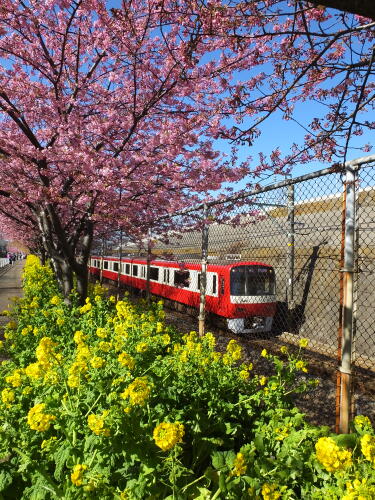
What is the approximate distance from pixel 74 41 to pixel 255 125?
204 inches

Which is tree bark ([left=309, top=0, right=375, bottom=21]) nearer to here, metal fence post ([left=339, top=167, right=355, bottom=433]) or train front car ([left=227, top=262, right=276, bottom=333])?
metal fence post ([left=339, top=167, right=355, bottom=433])

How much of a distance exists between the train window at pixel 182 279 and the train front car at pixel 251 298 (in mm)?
2069

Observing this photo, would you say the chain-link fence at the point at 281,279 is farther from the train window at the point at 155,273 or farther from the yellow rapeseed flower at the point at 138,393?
the yellow rapeseed flower at the point at 138,393

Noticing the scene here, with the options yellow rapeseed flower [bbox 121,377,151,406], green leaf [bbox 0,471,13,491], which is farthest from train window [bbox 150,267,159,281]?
yellow rapeseed flower [bbox 121,377,151,406]

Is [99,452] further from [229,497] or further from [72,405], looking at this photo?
[229,497]

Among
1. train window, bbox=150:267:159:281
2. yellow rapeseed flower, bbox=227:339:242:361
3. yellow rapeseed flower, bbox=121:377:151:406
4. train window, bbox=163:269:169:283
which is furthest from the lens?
train window, bbox=150:267:159:281

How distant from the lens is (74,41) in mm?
6398

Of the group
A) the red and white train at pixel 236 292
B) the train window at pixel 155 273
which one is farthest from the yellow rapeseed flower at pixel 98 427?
the train window at pixel 155 273

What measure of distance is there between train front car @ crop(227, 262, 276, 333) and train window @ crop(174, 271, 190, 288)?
207 cm

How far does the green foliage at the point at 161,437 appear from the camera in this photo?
1638mm

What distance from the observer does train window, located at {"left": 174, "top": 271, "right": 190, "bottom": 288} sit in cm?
1170

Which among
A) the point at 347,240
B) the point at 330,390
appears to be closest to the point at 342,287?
the point at 347,240

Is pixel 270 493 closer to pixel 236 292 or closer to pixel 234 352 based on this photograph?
pixel 234 352

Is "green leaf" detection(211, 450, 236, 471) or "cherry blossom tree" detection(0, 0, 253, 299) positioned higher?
"cherry blossom tree" detection(0, 0, 253, 299)
